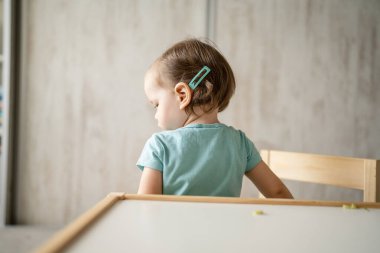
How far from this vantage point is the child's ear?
0.80 m

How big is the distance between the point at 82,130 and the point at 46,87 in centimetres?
34

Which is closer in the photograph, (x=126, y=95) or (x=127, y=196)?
(x=127, y=196)

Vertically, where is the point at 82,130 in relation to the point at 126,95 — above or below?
below

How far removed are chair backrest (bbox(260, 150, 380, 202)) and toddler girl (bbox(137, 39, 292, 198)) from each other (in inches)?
12.4

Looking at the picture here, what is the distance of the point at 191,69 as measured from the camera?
0.83 meters

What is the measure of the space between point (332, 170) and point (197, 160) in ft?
1.85

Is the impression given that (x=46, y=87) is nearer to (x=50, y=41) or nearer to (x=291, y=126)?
(x=50, y=41)

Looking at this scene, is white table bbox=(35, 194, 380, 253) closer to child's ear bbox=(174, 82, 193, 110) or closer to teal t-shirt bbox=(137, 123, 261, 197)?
teal t-shirt bbox=(137, 123, 261, 197)

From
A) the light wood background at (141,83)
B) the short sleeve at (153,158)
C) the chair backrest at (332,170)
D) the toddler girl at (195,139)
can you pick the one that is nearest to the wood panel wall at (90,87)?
the light wood background at (141,83)

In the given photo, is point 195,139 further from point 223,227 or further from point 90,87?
point 90,87

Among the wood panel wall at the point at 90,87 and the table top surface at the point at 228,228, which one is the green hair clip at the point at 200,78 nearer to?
the table top surface at the point at 228,228

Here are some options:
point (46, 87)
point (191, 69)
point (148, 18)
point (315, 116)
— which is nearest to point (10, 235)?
point (46, 87)

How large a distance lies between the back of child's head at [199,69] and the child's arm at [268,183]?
0.20 metres

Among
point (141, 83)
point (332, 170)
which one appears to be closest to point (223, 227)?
point (332, 170)
